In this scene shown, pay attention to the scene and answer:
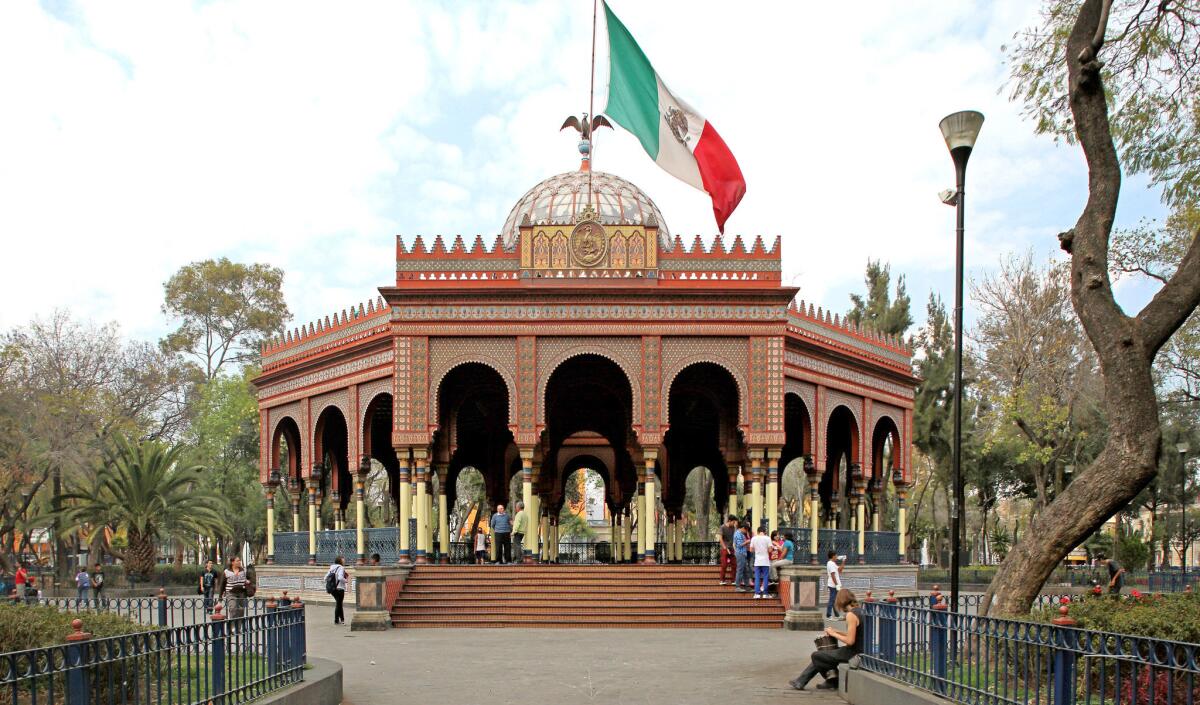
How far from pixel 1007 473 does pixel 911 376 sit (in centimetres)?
1915

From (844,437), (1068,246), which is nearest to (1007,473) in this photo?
(844,437)

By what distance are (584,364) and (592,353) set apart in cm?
459

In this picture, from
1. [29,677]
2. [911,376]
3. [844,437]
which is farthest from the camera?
[844,437]

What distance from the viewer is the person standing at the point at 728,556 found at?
2044 centimetres

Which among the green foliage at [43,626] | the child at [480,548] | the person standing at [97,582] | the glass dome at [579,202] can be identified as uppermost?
the glass dome at [579,202]

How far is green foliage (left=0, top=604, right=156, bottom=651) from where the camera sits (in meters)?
8.98

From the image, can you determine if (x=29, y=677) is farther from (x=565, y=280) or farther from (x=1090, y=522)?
(x=565, y=280)

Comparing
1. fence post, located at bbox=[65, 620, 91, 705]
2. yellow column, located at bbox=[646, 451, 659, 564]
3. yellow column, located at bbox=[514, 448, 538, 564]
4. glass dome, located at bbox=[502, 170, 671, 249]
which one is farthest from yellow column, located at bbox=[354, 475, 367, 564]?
fence post, located at bbox=[65, 620, 91, 705]

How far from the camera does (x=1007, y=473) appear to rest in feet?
146

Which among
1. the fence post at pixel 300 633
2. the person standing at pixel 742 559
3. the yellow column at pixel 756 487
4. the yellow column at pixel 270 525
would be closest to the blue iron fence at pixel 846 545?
the yellow column at pixel 756 487

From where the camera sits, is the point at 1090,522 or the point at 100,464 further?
the point at 100,464

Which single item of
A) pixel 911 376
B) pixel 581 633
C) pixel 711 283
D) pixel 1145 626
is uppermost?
pixel 711 283

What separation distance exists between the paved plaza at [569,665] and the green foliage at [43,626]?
2341mm

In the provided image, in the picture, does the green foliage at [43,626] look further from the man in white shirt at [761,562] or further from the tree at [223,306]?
the tree at [223,306]
